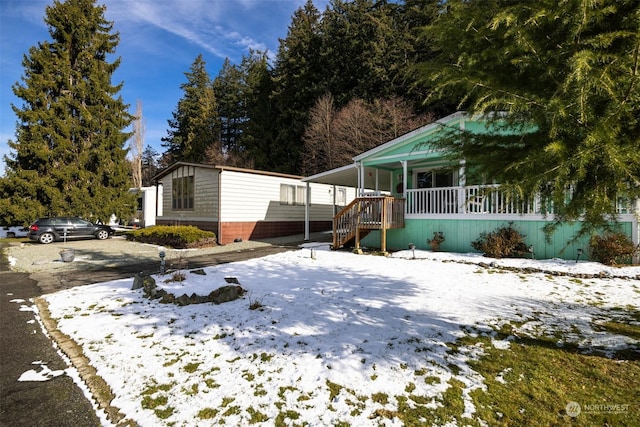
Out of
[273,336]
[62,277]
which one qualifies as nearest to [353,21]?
[62,277]

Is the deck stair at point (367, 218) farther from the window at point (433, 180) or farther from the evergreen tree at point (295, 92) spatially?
the evergreen tree at point (295, 92)

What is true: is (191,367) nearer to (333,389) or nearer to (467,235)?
(333,389)

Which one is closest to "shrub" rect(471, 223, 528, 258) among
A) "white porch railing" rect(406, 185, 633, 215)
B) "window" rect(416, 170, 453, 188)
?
"white porch railing" rect(406, 185, 633, 215)

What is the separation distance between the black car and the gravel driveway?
1.88 feet

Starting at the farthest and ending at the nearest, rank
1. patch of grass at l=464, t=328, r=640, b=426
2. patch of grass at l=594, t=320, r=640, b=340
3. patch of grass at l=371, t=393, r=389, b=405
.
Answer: patch of grass at l=594, t=320, r=640, b=340, patch of grass at l=371, t=393, r=389, b=405, patch of grass at l=464, t=328, r=640, b=426

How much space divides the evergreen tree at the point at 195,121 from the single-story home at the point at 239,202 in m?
20.4

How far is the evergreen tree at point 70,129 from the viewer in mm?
18672

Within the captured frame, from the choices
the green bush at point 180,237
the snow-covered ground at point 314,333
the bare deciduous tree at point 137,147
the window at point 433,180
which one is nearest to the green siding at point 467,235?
the snow-covered ground at point 314,333

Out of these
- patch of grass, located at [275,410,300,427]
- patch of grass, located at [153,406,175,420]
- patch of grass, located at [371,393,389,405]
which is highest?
patch of grass, located at [371,393,389,405]

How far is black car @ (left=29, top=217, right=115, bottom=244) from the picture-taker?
51.3 feet

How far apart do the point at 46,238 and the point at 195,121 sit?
25891 mm

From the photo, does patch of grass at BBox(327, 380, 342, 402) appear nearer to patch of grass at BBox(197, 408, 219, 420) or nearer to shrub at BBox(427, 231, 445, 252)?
patch of grass at BBox(197, 408, 219, 420)

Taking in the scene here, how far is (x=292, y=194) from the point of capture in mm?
17781

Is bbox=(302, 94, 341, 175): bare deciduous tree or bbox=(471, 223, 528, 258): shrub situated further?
bbox=(302, 94, 341, 175): bare deciduous tree
